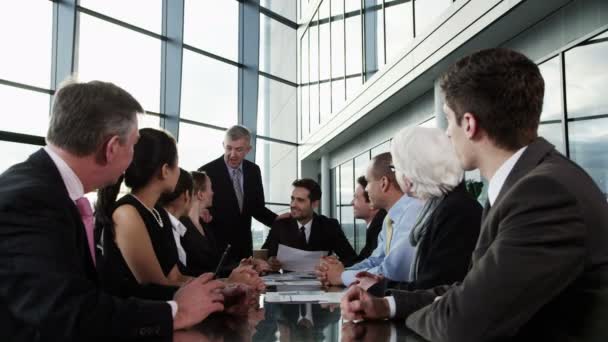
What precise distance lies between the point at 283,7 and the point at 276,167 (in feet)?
13.3

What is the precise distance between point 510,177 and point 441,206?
0.61 meters

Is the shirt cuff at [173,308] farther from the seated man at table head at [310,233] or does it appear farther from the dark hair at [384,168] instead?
the seated man at table head at [310,233]

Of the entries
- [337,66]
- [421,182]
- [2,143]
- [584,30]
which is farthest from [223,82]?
[421,182]

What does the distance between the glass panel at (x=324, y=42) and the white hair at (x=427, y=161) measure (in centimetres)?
988

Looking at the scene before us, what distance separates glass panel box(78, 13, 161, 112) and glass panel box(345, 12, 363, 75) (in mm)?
3722

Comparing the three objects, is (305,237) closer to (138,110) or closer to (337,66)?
(138,110)

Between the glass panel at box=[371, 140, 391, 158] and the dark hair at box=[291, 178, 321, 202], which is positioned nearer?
the dark hair at box=[291, 178, 321, 202]

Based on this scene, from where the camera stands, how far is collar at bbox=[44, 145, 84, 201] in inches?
44.3

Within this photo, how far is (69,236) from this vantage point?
3.30 feet

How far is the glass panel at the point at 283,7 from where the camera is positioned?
11.5 metres

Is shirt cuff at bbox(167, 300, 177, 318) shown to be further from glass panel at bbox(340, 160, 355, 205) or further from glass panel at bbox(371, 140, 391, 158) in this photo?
glass panel at bbox(340, 160, 355, 205)

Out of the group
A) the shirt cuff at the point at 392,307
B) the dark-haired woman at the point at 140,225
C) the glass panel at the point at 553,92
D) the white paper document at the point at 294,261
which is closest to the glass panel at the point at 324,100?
the glass panel at the point at 553,92

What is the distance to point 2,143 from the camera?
4.94m

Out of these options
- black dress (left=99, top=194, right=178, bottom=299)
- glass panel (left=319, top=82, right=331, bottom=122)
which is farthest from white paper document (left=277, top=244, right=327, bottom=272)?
glass panel (left=319, top=82, right=331, bottom=122)
